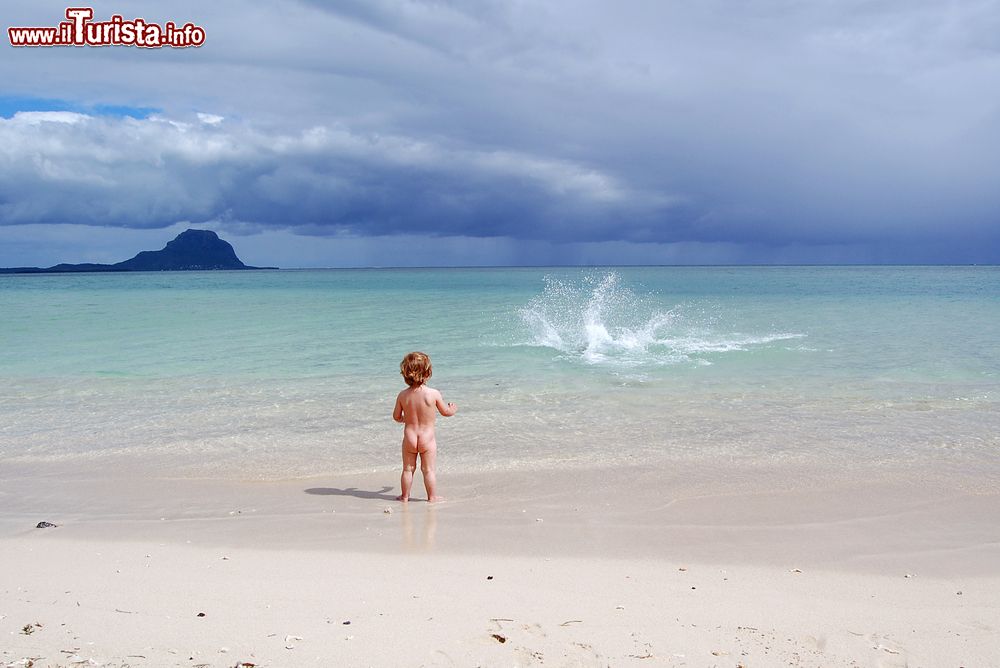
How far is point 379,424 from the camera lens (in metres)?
10.5

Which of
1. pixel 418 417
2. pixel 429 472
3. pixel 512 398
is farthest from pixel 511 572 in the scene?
pixel 512 398

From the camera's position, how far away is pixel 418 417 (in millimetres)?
7145

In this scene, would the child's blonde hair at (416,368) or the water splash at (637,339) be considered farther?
the water splash at (637,339)

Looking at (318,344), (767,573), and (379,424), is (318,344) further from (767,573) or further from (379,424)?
(767,573)

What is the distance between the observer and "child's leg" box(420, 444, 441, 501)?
274 inches

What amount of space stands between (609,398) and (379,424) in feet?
13.4

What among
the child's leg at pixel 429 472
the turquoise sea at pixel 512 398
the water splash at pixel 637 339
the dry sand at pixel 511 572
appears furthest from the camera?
the water splash at pixel 637 339

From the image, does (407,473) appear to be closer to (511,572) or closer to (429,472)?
(429,472)

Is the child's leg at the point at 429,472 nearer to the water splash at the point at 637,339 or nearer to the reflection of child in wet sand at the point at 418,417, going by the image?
the reflection of child in wet sand at the point at 418,417

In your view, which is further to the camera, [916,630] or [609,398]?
[609,398]

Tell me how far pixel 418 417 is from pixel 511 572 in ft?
7.93

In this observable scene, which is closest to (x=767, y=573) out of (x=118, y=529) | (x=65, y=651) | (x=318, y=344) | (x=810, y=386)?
(x=65, y=651)

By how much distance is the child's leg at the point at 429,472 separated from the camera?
274 inches

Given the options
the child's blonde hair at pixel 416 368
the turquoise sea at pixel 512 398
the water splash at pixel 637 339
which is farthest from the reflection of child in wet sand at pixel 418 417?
the water splash at pixel 637 339
